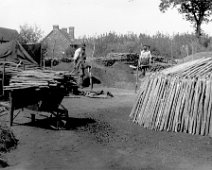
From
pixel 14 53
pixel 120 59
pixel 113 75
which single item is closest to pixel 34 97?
pixel 14 53

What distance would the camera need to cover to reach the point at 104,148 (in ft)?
29.7

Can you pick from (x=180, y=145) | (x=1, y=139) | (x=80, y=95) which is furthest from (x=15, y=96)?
(x=80, y=95)

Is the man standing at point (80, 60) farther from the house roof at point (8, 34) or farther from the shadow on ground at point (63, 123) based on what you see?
the house roof at point (8, 34)

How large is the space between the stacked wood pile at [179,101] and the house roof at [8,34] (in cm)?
3748

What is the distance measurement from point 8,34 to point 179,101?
4057cm

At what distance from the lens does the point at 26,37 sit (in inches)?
2028

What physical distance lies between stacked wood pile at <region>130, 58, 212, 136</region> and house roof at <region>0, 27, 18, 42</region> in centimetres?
3748

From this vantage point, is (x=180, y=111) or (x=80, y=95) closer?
(x=180, y=111)

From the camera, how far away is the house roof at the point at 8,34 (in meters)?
47.3

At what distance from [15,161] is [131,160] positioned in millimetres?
2385

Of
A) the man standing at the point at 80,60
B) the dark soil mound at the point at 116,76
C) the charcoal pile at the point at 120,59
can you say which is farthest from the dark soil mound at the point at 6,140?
the charcoal pile at the point at 120,59

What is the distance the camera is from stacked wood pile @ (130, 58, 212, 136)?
1061cm

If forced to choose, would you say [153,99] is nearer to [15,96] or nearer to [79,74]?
[15,96]

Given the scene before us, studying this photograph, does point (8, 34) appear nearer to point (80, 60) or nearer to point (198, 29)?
point (198, 29)
